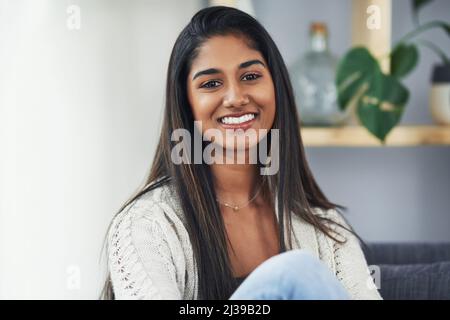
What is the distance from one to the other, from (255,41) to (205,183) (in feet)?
0.69

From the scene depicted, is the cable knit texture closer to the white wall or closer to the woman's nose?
the woman's nose

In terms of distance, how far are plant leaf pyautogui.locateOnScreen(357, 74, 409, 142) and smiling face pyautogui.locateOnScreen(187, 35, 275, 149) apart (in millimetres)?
469

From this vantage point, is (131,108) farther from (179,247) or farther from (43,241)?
(179,247)

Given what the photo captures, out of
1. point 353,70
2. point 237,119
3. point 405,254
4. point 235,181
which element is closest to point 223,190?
point 235,181

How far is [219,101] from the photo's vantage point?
0.99 meters

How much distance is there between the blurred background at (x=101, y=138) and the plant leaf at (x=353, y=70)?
0.59 feet

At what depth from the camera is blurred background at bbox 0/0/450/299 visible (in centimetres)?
138

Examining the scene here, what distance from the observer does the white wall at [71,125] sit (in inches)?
53.7

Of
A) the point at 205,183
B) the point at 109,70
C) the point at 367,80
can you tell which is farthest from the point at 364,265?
the point at 109,70

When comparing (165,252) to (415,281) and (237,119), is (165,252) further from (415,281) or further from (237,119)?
(415,281)

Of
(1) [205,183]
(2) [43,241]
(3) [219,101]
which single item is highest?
(3) [219,101]

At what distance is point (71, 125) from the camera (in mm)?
1461

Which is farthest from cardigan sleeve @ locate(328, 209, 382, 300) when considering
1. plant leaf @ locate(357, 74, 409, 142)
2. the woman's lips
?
plant leaf @ locate(357, 74, 409, 142)
